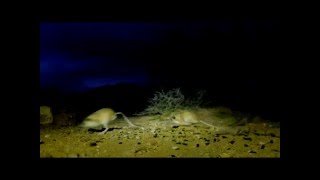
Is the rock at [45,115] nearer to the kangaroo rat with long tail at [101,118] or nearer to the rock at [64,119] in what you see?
the rock at [64,119]

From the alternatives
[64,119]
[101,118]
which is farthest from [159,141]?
[64,119]

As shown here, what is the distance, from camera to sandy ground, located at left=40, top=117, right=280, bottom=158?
3.12m

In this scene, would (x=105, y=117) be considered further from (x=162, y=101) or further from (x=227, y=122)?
(x=227, y=122)

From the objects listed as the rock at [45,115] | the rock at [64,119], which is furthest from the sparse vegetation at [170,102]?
the rock at [45,115]

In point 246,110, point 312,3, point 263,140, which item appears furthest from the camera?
point 246,110

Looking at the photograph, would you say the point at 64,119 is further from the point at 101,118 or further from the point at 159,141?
the point at 159,141

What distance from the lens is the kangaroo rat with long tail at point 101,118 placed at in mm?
3418

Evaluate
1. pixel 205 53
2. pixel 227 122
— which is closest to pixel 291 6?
pixel 205 53

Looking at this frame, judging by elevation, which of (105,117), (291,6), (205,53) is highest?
(291,6)

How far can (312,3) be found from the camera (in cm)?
295

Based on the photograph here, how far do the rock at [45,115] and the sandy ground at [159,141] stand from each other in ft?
0.28

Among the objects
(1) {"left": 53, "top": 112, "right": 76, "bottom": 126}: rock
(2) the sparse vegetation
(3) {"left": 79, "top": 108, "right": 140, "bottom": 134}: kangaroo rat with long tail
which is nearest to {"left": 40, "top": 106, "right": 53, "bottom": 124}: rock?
(1) {"left": 53, "top": 112, "right": 76, "bottom": 126}: rock

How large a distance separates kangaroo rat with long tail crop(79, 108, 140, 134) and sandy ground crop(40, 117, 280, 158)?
58 mm

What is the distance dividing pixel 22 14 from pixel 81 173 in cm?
146
